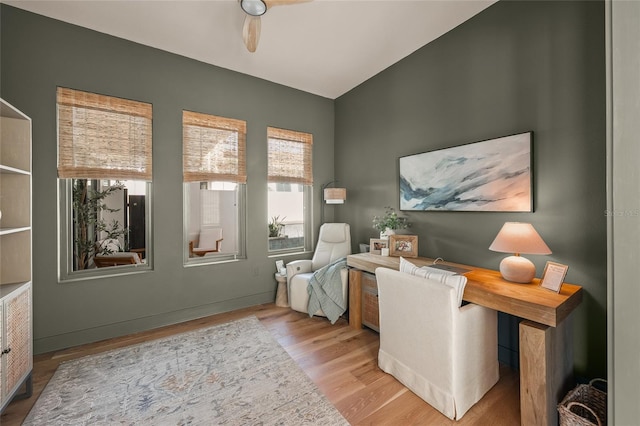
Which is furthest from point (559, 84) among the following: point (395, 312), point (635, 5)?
point (395, 312)

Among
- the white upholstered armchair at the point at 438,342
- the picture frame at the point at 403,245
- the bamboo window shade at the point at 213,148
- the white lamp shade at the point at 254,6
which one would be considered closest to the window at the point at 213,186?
the bamboo window shade at the point at 213,148

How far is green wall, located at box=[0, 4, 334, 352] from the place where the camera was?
2.34 metres

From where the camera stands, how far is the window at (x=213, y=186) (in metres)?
3.06

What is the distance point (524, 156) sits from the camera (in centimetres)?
204

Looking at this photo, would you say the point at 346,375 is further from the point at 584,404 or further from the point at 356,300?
A: the point at 584,404

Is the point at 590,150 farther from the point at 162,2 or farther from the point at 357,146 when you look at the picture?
the point at 162,2

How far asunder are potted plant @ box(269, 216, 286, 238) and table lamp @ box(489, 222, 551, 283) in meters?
2.66

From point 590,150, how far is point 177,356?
3525 mm

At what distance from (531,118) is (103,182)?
3.94 m

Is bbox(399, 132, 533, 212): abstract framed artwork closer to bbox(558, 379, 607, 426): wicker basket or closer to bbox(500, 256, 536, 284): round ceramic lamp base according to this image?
bbox(500, 256, 536, 284): round ceramic lamp base

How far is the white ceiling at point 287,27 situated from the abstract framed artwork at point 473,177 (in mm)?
1188

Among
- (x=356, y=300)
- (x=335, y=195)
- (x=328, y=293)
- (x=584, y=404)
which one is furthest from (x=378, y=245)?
(x=584, y=404)

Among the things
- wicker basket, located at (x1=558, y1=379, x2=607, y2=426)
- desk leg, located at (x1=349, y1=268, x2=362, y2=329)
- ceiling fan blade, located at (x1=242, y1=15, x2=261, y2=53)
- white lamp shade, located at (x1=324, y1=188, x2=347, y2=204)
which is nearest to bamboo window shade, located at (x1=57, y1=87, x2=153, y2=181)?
ceiling fan blade, located at (x1=242, y1=15, x2=261, y2=53)

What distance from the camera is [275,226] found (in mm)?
3762
